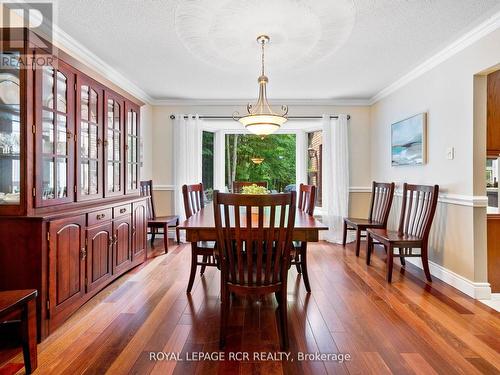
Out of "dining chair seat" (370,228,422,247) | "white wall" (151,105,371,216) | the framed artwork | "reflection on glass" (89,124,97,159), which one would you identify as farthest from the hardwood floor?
"white wall" (151,105,371,216)

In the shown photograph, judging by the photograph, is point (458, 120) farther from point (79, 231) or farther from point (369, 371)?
point (79, 231)

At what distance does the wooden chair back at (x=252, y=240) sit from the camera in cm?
179

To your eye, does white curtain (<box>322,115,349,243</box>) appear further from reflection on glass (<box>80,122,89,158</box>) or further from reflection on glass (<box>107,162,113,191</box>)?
reflection on glass (<box>80,122,89,158</box>)

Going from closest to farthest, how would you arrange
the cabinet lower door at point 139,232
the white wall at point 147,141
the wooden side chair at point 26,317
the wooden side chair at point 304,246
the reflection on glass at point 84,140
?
1. the wooden side chair at point 26,317
2. the reflection on glass at point 84,140
3. the wooden side chair at point 304,246
4. the cabinet lower door at point 139,232
5. the white wall at point 147,141

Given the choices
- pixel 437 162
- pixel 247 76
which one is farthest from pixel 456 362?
pixel 247 76

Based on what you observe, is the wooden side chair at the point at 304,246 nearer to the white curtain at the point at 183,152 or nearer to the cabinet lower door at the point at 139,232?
the cabinet lower door at the point at 139,232

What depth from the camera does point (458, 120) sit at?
2.98m

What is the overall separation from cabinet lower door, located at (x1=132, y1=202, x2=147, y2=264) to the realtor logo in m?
1.83

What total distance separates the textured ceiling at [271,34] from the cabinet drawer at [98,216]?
5.32 ft

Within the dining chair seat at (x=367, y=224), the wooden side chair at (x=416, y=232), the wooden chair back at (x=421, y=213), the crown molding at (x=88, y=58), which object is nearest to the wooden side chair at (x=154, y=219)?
the crown molding at (x=88, y=58)

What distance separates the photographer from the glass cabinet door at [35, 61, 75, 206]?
6.86 ft

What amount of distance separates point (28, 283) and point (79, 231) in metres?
0.50

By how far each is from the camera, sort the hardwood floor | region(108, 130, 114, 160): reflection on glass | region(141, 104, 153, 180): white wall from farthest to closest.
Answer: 1. region(141, 104, 153, 180): white wall
2. region(108, 130, 114, 160): reflection on glass
3. the hardwood floor

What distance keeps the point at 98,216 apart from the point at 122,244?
24.6 inches
